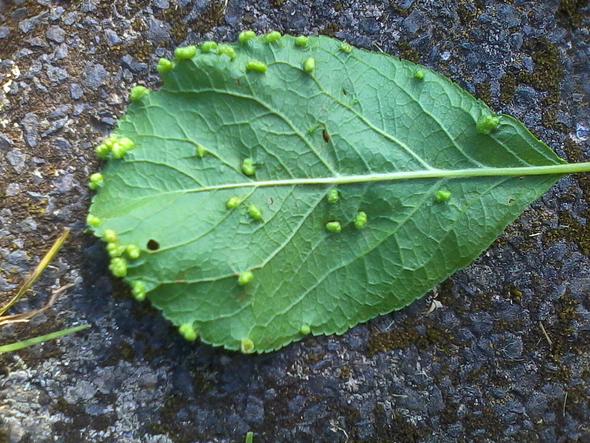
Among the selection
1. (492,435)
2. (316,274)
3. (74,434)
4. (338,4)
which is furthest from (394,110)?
(74,434)

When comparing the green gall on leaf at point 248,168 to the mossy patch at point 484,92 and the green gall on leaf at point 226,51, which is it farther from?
the mossy patch at point 484,92

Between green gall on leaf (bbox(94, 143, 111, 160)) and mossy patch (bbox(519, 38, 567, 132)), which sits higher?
mossy patch (bbox(519, 38, 567, 132))

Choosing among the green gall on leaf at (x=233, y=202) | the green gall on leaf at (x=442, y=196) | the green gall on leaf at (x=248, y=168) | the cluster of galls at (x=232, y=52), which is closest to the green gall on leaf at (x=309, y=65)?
the cluster of galls at (x=232, y=52)

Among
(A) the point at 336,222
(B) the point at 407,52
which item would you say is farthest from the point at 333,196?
(B) the point at 407,52

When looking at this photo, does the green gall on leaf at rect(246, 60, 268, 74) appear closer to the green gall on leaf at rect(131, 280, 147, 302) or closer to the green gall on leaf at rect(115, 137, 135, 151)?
the green gall on leaf at rect(115, 137, 135, 151)

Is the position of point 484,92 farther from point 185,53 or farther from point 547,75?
point 185,53

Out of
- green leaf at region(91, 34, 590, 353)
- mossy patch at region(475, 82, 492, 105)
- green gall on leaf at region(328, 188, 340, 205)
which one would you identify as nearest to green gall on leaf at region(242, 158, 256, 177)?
green leaf at region(91, 34, 590, 353)

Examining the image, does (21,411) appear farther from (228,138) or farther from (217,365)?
(228,138)
